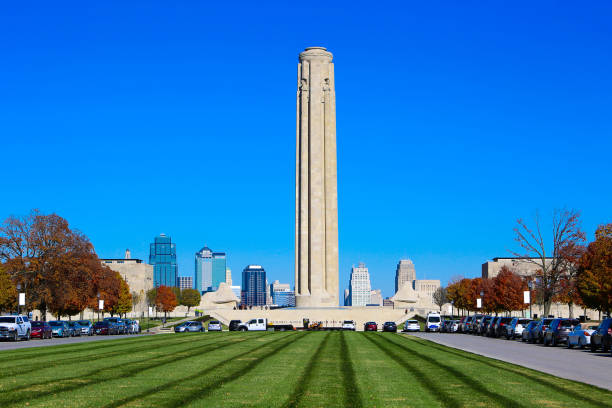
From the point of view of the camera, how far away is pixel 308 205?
113 m

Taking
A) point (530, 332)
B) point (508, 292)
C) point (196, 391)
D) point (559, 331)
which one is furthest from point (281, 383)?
point (508, 292)

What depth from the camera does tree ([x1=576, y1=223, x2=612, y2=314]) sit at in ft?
229

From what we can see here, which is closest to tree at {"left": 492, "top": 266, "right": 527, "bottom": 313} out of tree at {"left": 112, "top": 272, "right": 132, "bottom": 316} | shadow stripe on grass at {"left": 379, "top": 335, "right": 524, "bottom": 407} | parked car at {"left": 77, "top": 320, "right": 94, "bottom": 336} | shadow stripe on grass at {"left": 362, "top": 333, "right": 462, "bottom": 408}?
tree at {"left": 112, "top": 272, "right": 132, "bottom": 316}

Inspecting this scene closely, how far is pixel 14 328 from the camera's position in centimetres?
5000

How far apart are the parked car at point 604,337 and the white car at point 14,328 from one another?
35762 mm

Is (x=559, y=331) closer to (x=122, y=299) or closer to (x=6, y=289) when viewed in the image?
(x=6, y=289)

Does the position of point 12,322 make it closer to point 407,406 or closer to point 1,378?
point 1,378

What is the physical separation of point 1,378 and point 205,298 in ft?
552

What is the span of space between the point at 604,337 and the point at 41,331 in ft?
130

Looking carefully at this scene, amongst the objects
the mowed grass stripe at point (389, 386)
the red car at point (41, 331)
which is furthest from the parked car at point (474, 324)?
the mowed grass stripe at point (389, 386)

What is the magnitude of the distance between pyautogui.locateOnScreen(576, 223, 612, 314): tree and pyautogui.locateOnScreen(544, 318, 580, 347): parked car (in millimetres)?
25775

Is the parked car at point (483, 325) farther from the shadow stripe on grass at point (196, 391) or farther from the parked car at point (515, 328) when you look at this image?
the shadow stripe on grass at point (196, 391)

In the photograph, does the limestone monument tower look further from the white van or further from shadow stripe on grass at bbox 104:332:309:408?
shadow stripe on grass at bbox 104:332:309:408

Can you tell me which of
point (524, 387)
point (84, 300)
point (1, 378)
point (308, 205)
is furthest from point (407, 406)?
point (308, 205)
